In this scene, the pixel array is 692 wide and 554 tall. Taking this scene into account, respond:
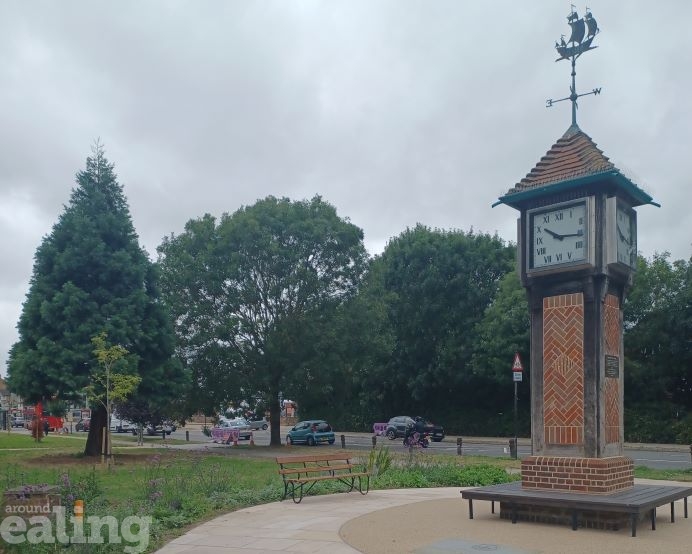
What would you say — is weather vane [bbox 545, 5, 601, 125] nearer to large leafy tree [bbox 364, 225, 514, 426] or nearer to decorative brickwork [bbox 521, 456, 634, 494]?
decorative brickwork [bbox 521, 456, 634, 494]

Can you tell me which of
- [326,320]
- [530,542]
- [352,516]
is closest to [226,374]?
[326,320]

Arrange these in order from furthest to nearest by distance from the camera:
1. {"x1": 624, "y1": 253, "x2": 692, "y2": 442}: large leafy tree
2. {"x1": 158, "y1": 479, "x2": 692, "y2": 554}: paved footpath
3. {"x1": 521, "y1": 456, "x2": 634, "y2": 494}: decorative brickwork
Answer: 1. {"x1": 624, "y1": 253, "x2": 692, "y2": 442}: large leafy tree
2. {"x1": 521, "y1": 456, "x2": 634, "y2": 494}: decorative brickwork
3. {"x1": 158, "y1": 479, "x2": 692, "y2": 554}: paved footpath

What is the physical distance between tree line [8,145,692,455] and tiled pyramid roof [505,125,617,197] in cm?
1758

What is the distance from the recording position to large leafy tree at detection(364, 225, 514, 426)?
47.2m

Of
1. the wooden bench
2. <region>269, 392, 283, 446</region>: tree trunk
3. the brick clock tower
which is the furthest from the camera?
<region>269, 392, 283, 446</region>: tree trunk

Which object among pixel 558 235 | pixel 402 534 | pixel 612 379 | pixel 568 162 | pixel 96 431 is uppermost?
pixel 568 162

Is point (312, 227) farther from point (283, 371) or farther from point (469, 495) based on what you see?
point (469, 495)

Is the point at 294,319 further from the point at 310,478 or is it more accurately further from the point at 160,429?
the point at 160,429

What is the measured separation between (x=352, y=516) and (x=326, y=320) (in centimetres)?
2252

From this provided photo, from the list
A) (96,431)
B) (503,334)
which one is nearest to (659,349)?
(503,334)

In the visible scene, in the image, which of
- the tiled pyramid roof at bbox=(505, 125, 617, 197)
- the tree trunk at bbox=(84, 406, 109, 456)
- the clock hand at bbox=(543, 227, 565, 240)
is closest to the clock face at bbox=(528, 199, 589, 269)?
the clock hand at bbox=(543, 227, 565, 240)

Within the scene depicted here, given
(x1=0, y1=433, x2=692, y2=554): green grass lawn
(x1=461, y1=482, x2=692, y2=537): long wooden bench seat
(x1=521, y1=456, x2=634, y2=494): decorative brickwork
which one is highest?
(x1=521, y1=456, x2=634, y2=494): decorative brickwork

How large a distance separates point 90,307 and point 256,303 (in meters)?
8.87

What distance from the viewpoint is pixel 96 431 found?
27703 mm
